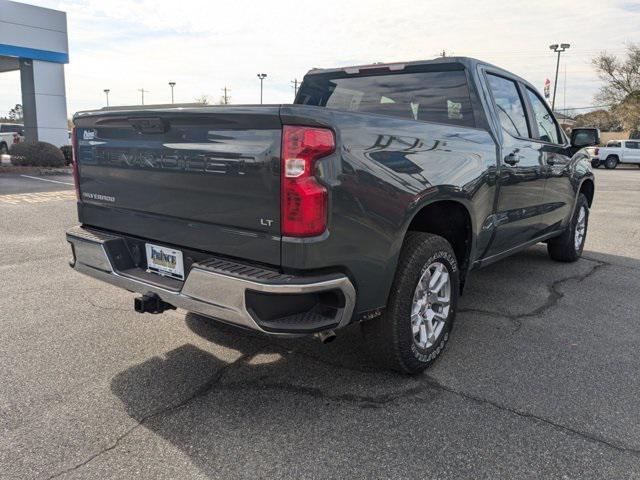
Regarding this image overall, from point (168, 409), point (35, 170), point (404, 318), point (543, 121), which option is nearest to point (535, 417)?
point (404, 318)

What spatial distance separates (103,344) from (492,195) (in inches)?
114

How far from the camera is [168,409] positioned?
280 cm

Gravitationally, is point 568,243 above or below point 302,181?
below

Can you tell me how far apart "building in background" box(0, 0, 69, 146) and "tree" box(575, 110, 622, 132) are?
4425cm

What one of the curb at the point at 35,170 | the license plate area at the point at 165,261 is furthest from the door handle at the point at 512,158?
the curb at the point at 35,170

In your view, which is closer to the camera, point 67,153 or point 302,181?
point 302,181

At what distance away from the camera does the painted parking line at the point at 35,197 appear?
1018 centimetres

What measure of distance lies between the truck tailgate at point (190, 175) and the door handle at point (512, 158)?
2.23 metres

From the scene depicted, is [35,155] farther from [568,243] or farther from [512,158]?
[512,158]

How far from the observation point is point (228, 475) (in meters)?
2.29

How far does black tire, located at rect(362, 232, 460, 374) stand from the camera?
2.95 metres

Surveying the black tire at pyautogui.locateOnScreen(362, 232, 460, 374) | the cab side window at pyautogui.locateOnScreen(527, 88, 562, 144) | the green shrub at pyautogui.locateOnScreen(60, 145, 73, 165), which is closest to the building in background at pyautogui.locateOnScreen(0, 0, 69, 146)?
the green shrub at pyautogui.locateOnScreen(60, 145, 73, 165)

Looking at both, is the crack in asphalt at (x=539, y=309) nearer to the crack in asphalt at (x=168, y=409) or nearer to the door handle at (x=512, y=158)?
the door handle at (x=512, y=158)

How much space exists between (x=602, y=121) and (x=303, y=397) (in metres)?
60.0
